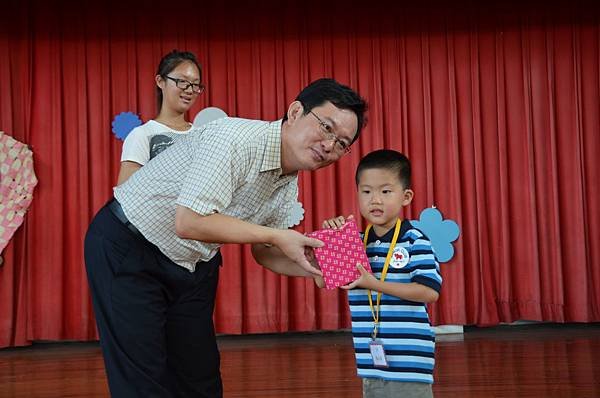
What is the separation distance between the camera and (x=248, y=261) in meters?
4.45

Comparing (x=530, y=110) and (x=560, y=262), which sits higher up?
(x=530, y=110)

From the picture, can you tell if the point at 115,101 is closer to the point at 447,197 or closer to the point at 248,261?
the point at 248,261

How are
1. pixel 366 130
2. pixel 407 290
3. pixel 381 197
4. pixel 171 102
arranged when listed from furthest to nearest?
pixel 366 130 < pixel 171 102 < pixel 381 197 < pixel 407 290

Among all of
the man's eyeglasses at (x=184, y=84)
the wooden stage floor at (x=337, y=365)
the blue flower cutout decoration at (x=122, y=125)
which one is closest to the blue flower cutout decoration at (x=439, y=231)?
the wooden stage floor at (x=337, y=365)

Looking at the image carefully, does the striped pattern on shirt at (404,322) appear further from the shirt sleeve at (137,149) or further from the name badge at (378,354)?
the shirt sleeve at (137,149)

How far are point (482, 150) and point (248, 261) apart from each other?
198 centimetres

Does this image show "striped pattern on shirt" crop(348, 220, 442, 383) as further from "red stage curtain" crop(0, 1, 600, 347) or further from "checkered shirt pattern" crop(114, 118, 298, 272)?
"red stage curtain" crop(0, 1, 600, 347)

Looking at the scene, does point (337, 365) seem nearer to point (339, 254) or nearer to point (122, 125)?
point (339, 254)

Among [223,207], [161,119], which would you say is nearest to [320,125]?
[223,207]

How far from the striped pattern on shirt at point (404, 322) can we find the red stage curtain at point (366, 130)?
9.01 ft

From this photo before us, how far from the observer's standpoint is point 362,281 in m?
1.50

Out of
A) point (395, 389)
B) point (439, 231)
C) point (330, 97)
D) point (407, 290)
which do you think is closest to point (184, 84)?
point (330, 97)

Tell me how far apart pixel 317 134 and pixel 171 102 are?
1.17 meters

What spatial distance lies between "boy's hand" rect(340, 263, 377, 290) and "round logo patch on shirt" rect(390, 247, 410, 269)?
0.16m
